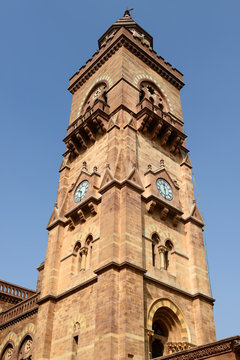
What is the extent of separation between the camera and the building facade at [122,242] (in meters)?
18.4

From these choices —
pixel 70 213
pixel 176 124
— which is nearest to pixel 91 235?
pixel 70 213

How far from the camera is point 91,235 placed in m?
22.1

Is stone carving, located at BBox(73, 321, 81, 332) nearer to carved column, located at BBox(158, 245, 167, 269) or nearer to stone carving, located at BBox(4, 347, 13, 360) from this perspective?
carved column, located at BBox(158, 245, 167, 269)

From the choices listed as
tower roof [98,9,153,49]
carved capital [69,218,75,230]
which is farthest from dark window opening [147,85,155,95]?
carved capital [69,218,75,230]

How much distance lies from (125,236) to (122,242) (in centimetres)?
33

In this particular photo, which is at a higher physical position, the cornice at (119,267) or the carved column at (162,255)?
the carved column at (162,255)

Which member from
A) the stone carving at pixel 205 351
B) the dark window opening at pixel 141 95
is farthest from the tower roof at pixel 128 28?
the stone carving at pixel 205 351

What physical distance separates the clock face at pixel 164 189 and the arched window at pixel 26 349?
39.0 ft

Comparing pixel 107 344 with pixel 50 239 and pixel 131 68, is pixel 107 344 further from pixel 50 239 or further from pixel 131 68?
pixel 131 68

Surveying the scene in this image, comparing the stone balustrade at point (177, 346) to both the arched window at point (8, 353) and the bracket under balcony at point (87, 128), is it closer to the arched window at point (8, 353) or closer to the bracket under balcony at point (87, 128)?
the arched window at point (8, 353)

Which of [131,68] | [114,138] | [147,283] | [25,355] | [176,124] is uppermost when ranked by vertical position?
[131,68]

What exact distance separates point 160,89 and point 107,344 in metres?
20.1

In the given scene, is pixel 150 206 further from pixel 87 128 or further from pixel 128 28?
→ pixel 128 28

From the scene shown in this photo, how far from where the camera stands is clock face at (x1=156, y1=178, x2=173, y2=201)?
936 inches
